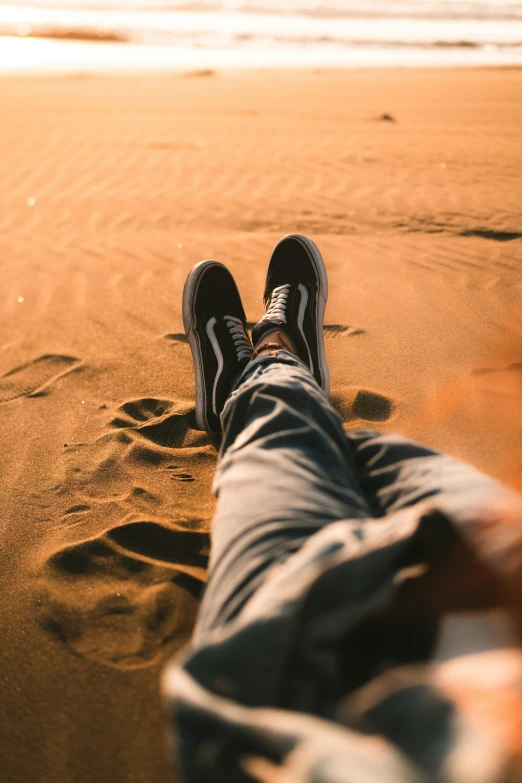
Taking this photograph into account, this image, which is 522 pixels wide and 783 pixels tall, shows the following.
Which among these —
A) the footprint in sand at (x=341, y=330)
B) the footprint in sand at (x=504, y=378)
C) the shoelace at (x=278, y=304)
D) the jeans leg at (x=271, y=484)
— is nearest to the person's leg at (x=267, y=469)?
the jeans leg at (x=271, y=484)

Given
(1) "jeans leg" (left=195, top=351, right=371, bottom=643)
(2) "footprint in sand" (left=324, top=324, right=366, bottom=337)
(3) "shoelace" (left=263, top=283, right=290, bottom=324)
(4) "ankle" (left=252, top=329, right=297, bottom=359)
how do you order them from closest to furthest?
(1) "jeans leg" (left=195, top=351, right=371, bottom=643), (4) "ankle" (left=252, top=329, right=297, bottom=359), (3) "shoelace" (left=263, top=283, right=290, bottom=324), (2) "footprint in sand" (left=324, top=324, right=366, bottom=337)

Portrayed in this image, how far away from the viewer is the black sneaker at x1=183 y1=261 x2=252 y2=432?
235 centimetres

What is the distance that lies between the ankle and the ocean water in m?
10.4

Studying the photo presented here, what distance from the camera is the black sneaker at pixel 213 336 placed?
2.35 meters

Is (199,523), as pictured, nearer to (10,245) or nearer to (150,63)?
(10,245)

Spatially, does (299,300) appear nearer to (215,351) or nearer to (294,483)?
(215,351)

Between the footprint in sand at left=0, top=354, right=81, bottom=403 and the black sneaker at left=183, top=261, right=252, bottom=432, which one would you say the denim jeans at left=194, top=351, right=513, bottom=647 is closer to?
the black sneaker at left=183, top=261, right=252, bottom=432

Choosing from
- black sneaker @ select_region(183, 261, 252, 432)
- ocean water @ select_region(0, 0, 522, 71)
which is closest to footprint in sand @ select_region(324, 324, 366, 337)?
black sneaker @ select_region(183, 261, 252, 432)

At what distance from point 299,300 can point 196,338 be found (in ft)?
1.65

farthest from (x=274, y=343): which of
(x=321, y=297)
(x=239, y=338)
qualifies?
(x=321, y=297)

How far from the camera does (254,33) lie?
15.5 m

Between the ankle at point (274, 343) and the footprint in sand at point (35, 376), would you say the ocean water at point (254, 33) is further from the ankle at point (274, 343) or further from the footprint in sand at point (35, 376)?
the ankle at point (274, 343)

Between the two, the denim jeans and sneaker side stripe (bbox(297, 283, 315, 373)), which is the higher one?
sneaker side stripe (bbox(297, 283, 315, 373))

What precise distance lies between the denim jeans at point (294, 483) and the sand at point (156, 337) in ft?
1.49
